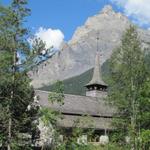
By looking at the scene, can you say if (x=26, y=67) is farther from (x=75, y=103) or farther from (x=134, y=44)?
(x=75, y=103)

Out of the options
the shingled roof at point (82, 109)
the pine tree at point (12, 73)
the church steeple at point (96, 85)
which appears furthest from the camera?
the church steeple at point (96, 85)

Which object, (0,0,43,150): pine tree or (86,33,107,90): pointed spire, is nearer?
(0,0,43,150): pine tree

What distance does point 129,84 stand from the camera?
1501 inches

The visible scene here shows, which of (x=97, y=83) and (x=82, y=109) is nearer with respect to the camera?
(x=82, y=109)

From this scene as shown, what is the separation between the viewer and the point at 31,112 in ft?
111

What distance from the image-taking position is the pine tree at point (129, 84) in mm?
36688

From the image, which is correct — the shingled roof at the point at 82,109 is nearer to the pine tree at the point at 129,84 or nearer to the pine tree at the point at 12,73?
the pine tree at the point at 129,84

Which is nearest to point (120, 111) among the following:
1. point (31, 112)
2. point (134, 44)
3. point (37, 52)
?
point (134, 44)

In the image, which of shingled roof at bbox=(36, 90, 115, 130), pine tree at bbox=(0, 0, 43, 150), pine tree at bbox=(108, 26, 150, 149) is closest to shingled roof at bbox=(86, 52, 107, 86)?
shingled roof at bbox=(36, 90, 115, 130)

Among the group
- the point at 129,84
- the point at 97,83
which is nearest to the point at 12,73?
the point at 129,84

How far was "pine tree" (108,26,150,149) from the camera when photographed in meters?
36.7

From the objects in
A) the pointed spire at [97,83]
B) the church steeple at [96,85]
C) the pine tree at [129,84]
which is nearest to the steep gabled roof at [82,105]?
the church steeple at [96,85]

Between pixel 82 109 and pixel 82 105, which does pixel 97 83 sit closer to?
pixel 82 105

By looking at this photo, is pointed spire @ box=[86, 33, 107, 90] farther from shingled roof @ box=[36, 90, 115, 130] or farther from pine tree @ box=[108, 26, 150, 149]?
pine tree @ box=[108, 26, 150, 149]
